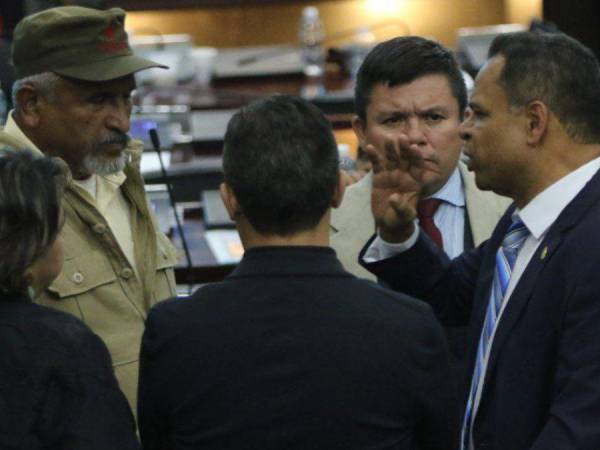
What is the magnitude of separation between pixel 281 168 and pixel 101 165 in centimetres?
84

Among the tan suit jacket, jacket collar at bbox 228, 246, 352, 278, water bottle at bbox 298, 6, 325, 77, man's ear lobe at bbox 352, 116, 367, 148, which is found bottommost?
water bottle at bbox 298, 6, 325, 77

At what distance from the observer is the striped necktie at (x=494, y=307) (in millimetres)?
2283

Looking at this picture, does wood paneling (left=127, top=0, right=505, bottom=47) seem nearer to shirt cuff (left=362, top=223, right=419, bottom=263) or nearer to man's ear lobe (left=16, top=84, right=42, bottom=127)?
man's ear lobe (left=16, top=84, right=42, bottom=127)

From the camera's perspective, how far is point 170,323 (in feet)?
6.12

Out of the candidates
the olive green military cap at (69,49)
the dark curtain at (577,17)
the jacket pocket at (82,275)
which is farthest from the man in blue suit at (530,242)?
the dark curtain at (577,17)

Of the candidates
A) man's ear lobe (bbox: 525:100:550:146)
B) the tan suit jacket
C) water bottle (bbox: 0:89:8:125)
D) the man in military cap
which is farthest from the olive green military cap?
water bottle (bbox: 0:89:8:125)

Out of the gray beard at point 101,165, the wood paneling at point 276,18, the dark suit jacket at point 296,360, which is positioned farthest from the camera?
the wood paneling at point 276,18

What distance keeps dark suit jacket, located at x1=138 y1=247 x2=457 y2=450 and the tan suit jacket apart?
87cm

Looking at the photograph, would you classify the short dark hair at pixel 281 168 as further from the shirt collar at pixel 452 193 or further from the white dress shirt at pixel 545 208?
the shirt collar at pixel 452 193

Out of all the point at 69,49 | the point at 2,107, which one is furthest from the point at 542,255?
the point at 2,107

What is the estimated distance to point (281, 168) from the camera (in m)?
1.85

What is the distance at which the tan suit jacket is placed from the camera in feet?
9.02

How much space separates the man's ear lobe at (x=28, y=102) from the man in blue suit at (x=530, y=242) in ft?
2.31

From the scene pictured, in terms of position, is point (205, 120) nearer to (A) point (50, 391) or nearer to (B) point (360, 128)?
(B) point (360, 128)
